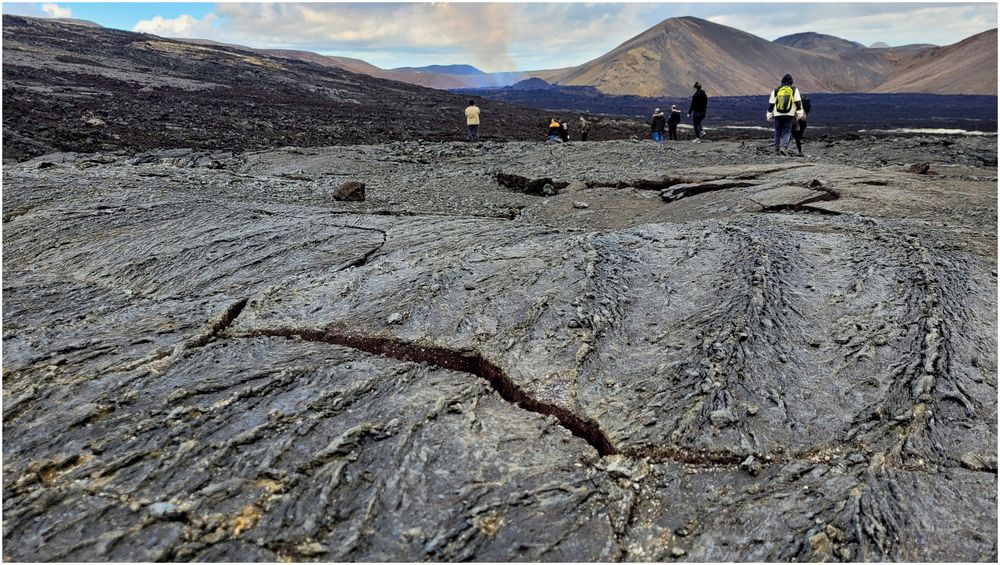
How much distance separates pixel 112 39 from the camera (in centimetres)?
4288

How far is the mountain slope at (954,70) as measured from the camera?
262ft

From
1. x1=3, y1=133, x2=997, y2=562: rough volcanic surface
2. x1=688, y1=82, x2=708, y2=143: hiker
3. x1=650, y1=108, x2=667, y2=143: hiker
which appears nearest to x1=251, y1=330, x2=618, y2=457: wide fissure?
x1=3, y1=133, x2=997, y2=562: rough volcanic surface

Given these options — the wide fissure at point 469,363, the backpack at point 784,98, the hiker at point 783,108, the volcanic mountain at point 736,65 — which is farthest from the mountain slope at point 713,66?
the wide fissure at point 469,363

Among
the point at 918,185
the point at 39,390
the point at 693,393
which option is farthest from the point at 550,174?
the point at 39,390

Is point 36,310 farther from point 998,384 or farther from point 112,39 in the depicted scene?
point 112,39

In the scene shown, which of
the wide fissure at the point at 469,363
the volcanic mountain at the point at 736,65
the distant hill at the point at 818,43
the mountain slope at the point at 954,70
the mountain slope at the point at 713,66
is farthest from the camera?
the distant hill at the point at 818,43

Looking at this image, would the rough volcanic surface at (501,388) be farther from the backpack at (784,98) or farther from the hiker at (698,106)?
the hiker at (698,106)

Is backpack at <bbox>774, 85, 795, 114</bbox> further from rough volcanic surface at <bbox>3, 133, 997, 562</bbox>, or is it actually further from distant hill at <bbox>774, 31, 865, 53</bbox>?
distant hill at <bbox>774, 31, 865, 53</bbox>

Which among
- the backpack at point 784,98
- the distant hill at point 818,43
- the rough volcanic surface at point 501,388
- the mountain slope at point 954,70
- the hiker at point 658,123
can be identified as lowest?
the rough volcanic surface at point 501,388

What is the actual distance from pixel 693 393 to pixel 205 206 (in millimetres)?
5941

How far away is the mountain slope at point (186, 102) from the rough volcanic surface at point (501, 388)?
1265 centimetres

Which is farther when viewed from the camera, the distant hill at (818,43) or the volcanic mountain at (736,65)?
the distant hill at (818,43)

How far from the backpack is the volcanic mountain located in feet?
288

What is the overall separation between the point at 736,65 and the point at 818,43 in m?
55.6
